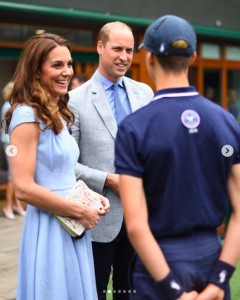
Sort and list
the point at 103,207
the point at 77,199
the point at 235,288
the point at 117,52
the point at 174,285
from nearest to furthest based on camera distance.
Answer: the point at 174,285
the point at 77,199
the point at 103,207
the point at 117,52
the point at 235,288

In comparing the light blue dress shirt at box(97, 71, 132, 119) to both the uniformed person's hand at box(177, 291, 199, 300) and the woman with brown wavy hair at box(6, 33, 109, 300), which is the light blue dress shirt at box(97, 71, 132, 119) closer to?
the woman with brown wavy hair at box(6, 33, 109, 300)

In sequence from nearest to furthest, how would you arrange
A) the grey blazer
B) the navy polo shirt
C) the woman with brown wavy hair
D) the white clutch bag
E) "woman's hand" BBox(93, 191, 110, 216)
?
the navy polo shirt → the woman with brown wavy hair → the white clutch bag → "woman's hand" BBox(93, 191, 110, 216) → the grey blazer

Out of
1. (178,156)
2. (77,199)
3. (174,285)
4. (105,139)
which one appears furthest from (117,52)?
(174,285)

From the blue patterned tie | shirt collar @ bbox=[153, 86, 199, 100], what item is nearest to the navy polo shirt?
shirt collar @ bbox=[153, 86, 199, 100]

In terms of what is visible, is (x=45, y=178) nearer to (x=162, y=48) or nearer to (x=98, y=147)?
(x=98, y=147)

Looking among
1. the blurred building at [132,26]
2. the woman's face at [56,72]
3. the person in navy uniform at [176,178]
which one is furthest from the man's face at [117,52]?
the blurred building at [132,26]

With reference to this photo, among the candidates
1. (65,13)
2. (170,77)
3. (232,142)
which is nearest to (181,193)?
(232,142)

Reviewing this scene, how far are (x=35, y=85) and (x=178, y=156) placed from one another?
1138 millimetres

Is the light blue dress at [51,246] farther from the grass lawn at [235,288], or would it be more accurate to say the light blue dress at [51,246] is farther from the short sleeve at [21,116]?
the grass lawn at [235,288]

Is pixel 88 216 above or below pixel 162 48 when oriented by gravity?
below

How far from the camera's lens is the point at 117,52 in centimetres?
339

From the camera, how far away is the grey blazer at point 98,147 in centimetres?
326

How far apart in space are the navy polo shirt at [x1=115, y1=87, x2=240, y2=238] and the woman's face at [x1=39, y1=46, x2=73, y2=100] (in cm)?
103

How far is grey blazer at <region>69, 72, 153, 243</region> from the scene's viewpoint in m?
3.26
